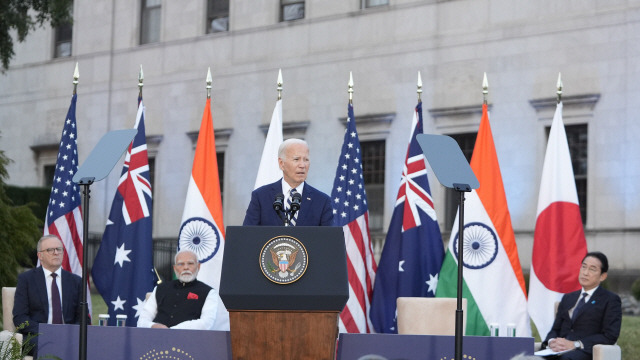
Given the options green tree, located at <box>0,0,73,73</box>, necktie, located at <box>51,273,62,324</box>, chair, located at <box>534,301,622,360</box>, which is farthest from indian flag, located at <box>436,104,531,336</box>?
green tree, located at <box>0,0,73,73</box>

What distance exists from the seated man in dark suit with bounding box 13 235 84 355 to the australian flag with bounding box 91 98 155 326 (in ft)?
7.56

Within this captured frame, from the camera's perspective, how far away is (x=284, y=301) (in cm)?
464

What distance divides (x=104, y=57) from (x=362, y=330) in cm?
1576

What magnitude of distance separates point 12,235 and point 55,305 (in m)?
3.84

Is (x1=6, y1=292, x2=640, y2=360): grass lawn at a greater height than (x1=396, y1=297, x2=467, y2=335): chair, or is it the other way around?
(x1=396, y1=297, x2=467, y2=335): chair

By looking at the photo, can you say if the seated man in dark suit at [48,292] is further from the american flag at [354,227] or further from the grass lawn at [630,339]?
the grass lawn at [630,339]

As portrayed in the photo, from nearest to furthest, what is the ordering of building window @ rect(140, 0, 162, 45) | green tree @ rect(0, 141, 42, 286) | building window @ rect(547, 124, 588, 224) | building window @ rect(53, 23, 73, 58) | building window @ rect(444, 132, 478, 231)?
green tree @ rect(0, 141, 42, 286) → building window @ rect(547, 124, 588, 224) → building window @ rect(444, 132, 478, 231) → building window @ rect(140, 0, 162, 45) → building window @ rect(53, 23, 73, 58)

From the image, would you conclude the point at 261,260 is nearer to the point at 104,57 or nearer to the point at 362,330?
the point at 362,330

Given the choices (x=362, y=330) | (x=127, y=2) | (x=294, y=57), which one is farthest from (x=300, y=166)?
(x=127, y=2)

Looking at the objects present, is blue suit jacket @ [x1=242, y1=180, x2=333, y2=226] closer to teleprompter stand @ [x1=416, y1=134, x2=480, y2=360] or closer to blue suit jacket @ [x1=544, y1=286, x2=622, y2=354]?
teleprompter stand @ [x1=416, y1=134, x2=480, y2=360]

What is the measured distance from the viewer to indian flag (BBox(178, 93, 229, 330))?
10125 millimetres

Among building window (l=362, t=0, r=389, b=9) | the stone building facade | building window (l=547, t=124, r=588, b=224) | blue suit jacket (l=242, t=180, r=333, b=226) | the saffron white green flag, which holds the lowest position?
blue suit jacket (l=242, t=180, r=333, b=226)

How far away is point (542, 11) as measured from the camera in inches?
679

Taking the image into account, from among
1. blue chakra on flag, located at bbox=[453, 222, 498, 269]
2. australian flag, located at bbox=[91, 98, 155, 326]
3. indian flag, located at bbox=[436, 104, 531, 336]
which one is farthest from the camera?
australian flag, located at bbox=[91, 98, 155, 326]
